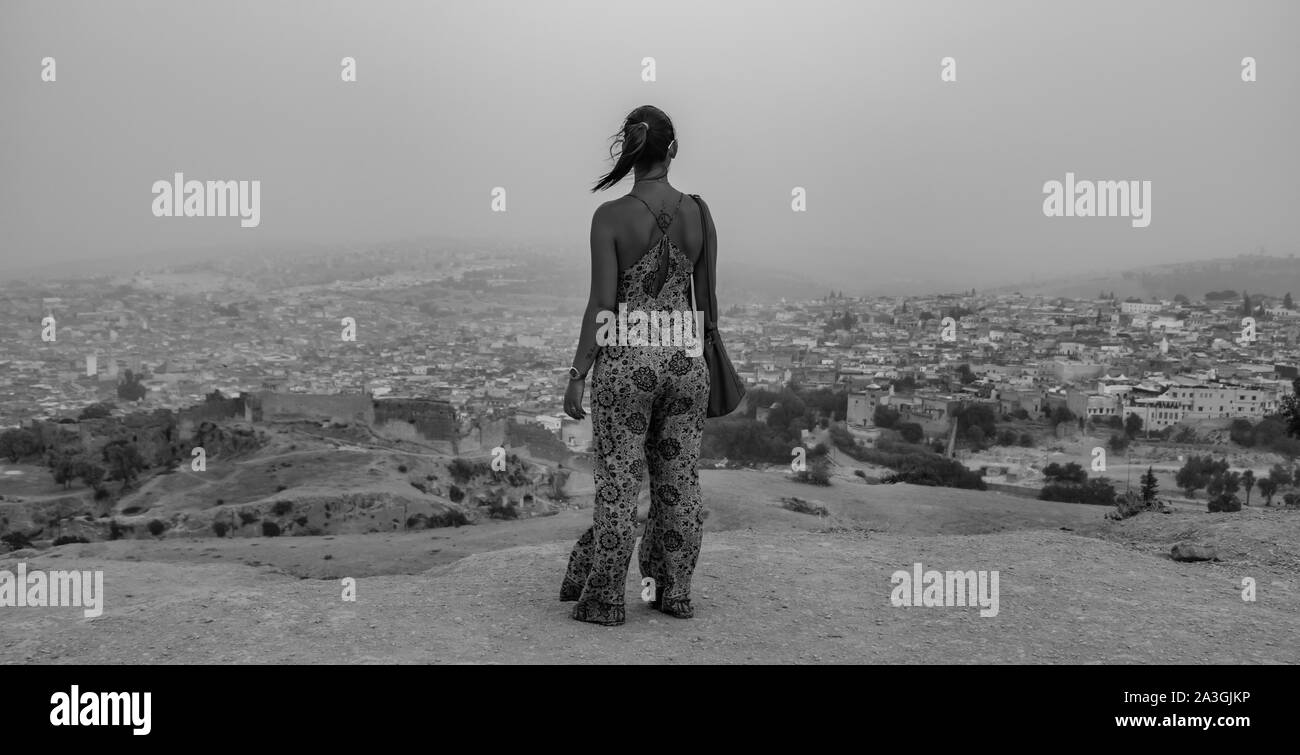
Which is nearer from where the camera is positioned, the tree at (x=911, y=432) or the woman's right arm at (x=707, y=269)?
the woman's right arm at (x=707, y=269)

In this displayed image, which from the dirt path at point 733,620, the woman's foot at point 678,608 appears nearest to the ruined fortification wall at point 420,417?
the dirt path at point 733,620

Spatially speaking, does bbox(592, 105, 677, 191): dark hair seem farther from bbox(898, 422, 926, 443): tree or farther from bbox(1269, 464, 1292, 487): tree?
bbox(1269, 464, 1292, 487): tree

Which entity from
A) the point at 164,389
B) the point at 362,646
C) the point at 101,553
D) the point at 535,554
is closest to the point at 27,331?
the point at 164,389

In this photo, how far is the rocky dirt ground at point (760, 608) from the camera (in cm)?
431

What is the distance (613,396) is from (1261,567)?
4.58 meters

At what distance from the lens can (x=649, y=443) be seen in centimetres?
471

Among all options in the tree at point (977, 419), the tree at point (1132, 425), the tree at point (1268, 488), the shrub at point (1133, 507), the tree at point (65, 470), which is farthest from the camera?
the tree at point (1132, 425)

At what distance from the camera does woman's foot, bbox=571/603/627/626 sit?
4.60 m

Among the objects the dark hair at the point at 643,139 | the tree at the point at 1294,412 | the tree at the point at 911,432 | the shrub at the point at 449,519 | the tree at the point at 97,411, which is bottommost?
the shrub at the point at 449,519

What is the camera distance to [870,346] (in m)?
18.3

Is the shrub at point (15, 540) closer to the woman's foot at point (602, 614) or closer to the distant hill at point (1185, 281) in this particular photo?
the woman's foot at point (602, 614)

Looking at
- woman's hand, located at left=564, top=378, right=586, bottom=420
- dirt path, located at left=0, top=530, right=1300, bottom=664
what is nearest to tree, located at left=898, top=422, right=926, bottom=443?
dirt path, located at left=0, top=530, right=1300, bottom=664

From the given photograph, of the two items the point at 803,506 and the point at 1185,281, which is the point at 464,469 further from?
the point at 1185,281

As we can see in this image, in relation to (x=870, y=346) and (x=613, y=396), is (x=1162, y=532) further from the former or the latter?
(x=870, y=346)
